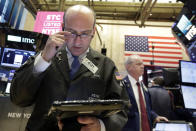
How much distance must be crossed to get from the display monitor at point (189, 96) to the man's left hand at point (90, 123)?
106 inches

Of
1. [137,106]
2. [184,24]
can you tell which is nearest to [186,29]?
[184,24]

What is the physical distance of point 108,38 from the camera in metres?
10.1

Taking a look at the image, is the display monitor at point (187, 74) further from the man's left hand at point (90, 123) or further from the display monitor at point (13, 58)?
the display monitor at point (13, 58)

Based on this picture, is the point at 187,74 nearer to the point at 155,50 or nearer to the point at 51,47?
the point at 51,47

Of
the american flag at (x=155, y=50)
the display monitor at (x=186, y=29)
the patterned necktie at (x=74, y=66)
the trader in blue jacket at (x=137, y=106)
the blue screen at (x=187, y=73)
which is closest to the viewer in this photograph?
the patterned necktie at (x=74, y=66)

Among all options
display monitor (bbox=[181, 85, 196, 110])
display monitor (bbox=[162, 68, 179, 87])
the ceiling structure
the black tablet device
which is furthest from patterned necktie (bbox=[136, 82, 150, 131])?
the ceiling structure

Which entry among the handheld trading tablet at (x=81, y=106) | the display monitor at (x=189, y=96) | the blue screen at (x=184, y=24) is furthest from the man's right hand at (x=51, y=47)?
the blue screen at (x=184, y=24)

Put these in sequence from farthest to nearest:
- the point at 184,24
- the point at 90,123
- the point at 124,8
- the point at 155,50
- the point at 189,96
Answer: the point at 155,50, the point at 124,8, the point at 184,24, the point at 189,96, the point at 90,123

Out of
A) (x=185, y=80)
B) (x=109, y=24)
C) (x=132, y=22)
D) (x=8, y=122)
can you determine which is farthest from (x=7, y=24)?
(x=132, y=22)

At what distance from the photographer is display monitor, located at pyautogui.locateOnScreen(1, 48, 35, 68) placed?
3.76 metres

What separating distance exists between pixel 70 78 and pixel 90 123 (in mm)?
304

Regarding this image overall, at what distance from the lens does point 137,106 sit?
2678 mm

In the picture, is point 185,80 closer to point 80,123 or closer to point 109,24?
point 80,123

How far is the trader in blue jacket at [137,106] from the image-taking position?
2.58 metres
